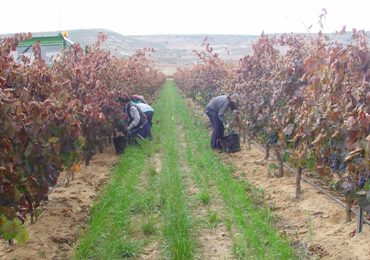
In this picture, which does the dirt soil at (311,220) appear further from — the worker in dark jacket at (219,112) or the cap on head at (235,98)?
the worker in dark jacket at (219,112)

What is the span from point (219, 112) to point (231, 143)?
70 cm

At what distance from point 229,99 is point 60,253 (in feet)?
19.9

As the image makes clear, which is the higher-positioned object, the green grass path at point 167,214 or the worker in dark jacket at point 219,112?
the worker in dark jacket at point 219,112

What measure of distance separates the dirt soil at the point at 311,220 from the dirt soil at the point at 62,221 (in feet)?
7.67

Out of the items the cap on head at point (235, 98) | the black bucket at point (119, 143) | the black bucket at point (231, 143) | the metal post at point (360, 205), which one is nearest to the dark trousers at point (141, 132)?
the black bucket at point (119, 143)

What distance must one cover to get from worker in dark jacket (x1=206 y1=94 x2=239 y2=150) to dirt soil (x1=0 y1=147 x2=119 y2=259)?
2.94m

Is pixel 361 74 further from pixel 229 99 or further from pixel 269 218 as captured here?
pixel 229 99

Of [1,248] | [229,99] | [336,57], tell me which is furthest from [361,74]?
[229,99]

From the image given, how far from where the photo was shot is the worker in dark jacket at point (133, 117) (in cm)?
1040

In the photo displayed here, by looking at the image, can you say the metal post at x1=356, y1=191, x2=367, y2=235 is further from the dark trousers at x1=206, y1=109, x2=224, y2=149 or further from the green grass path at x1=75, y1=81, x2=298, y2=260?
the dark trousers at x1=206, y1=109, x2=224, y2=149

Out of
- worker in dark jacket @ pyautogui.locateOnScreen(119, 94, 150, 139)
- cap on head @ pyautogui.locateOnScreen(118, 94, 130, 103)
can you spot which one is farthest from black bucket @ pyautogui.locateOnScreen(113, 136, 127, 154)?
cap on head @ pyautogui.locateOnScreen(118, 94, 130, 103)

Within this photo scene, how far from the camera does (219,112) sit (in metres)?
10.2

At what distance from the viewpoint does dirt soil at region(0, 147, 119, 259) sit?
4.91 metres

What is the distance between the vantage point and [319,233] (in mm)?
5344
